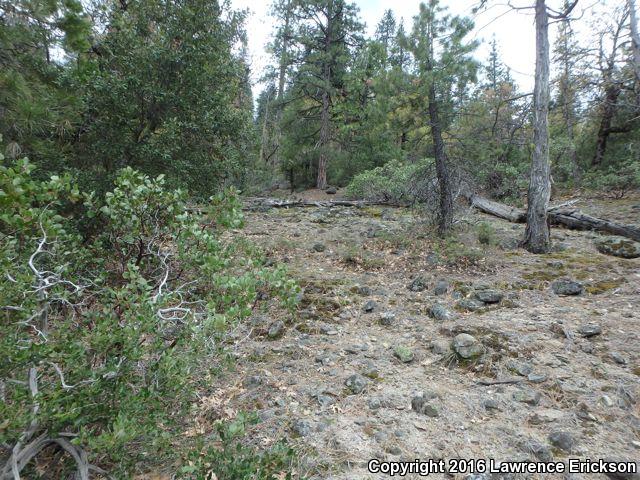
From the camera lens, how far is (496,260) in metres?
6.39

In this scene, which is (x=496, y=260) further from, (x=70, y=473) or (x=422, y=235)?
(x=70, y=473)

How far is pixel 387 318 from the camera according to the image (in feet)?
15.6

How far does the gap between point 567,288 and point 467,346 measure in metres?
2.49

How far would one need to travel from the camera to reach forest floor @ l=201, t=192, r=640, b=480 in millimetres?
2721

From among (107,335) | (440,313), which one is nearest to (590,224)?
(440,313)

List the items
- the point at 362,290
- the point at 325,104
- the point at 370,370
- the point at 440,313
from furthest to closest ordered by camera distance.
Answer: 1. the point at 325,104
2. the point at 362,290
3. the point at 440,313
4. the point at 370,370

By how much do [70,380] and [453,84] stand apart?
24.5ft

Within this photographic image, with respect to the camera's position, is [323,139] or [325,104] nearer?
[323,139]

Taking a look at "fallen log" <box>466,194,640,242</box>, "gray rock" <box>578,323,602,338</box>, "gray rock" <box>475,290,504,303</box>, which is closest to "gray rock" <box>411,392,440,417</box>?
"gray rock" <box>578,323,602,338</box>

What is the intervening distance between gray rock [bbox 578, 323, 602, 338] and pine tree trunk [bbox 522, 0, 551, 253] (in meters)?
3.04

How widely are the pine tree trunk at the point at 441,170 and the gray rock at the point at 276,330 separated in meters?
4.35

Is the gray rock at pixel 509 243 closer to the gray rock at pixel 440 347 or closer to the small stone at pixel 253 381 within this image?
the gray rock at pixel 440 347

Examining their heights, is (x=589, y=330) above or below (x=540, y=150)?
below

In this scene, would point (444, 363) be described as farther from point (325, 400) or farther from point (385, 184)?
point (385, 184)
